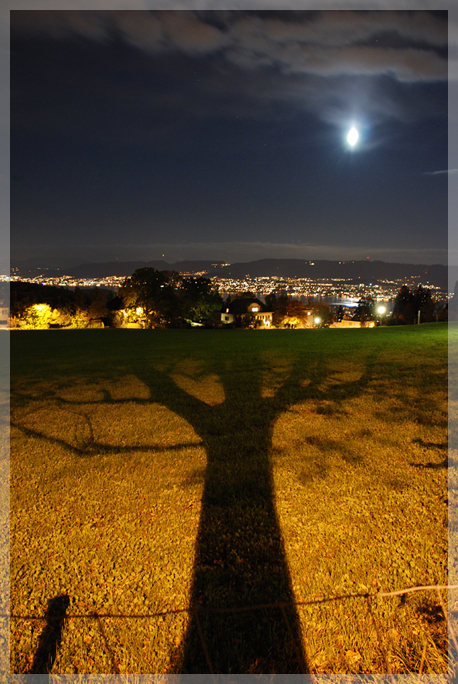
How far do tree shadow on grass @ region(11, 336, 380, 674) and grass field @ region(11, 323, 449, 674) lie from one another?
1 centimetres

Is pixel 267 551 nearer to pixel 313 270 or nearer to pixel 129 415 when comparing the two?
pixel 129 415

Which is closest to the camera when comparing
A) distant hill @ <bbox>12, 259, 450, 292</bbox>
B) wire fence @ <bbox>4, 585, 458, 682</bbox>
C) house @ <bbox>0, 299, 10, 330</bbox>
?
wire fence @ <bbox>4, 585, 458, 682</bbox>

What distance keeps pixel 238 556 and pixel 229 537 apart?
19 cm

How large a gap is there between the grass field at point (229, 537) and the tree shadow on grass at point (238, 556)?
0.03 feet

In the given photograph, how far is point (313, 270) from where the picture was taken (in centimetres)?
17325

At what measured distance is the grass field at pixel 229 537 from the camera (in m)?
1.88

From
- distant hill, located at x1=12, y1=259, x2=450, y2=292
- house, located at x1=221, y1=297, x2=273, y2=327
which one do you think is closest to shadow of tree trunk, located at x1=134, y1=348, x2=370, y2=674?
house, located at x1=221, y1=297, x2=273, y2=327

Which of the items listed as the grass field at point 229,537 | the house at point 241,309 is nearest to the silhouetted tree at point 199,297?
A: the house at point 241,309

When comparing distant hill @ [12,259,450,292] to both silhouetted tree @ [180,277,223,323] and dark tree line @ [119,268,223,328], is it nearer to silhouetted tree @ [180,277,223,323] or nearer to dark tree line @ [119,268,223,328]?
silhouetted tree @ [180,277,223,323]

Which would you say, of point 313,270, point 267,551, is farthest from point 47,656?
point 313,270

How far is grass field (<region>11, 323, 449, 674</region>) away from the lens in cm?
188

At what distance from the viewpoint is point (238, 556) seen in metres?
2.45

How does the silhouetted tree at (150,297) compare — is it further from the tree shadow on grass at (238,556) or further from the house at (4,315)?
the tree shadow on grass at (238,556)

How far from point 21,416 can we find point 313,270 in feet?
587
